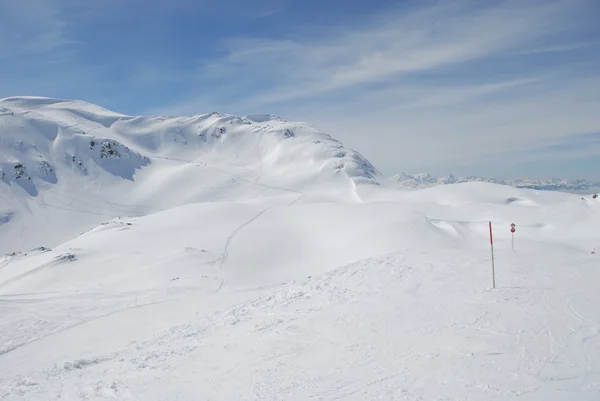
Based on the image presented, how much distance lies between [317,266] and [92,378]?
3131 cm

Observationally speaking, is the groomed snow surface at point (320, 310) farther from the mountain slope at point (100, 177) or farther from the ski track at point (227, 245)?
the mountain slope at point (100, 177)

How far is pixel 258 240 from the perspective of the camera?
181 ft

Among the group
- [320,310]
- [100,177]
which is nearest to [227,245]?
[320,310]

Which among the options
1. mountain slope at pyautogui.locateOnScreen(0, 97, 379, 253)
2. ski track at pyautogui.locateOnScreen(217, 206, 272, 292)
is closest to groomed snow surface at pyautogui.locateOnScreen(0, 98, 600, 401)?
ski track at pyautogui.locateOnScreen(217, 206, 272, 292)

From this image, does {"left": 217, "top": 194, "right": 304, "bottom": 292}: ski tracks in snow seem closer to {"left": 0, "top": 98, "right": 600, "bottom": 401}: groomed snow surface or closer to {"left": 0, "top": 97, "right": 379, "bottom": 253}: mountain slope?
{"left": 0, "top": 98, "right": 600, "bottom": 401}: groomed snow surface

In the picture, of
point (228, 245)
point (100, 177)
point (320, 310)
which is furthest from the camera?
point (100, 177)

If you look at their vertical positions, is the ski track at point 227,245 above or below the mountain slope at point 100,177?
below

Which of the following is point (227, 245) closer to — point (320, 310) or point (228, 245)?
point (228, 245)

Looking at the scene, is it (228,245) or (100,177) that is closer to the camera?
(228,245)

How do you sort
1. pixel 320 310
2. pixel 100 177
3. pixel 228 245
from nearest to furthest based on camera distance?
A: pixel 320 310, pixel 228 245, pixel 100 177

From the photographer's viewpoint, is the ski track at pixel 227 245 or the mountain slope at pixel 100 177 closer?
the ski track at pixel 227 245

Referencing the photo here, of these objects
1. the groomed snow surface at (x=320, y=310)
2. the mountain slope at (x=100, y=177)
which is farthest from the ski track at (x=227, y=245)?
the mountain slope at (x=100, y=177)

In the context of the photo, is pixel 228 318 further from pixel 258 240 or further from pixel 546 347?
pixel 258 240

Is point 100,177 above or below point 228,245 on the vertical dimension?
above
